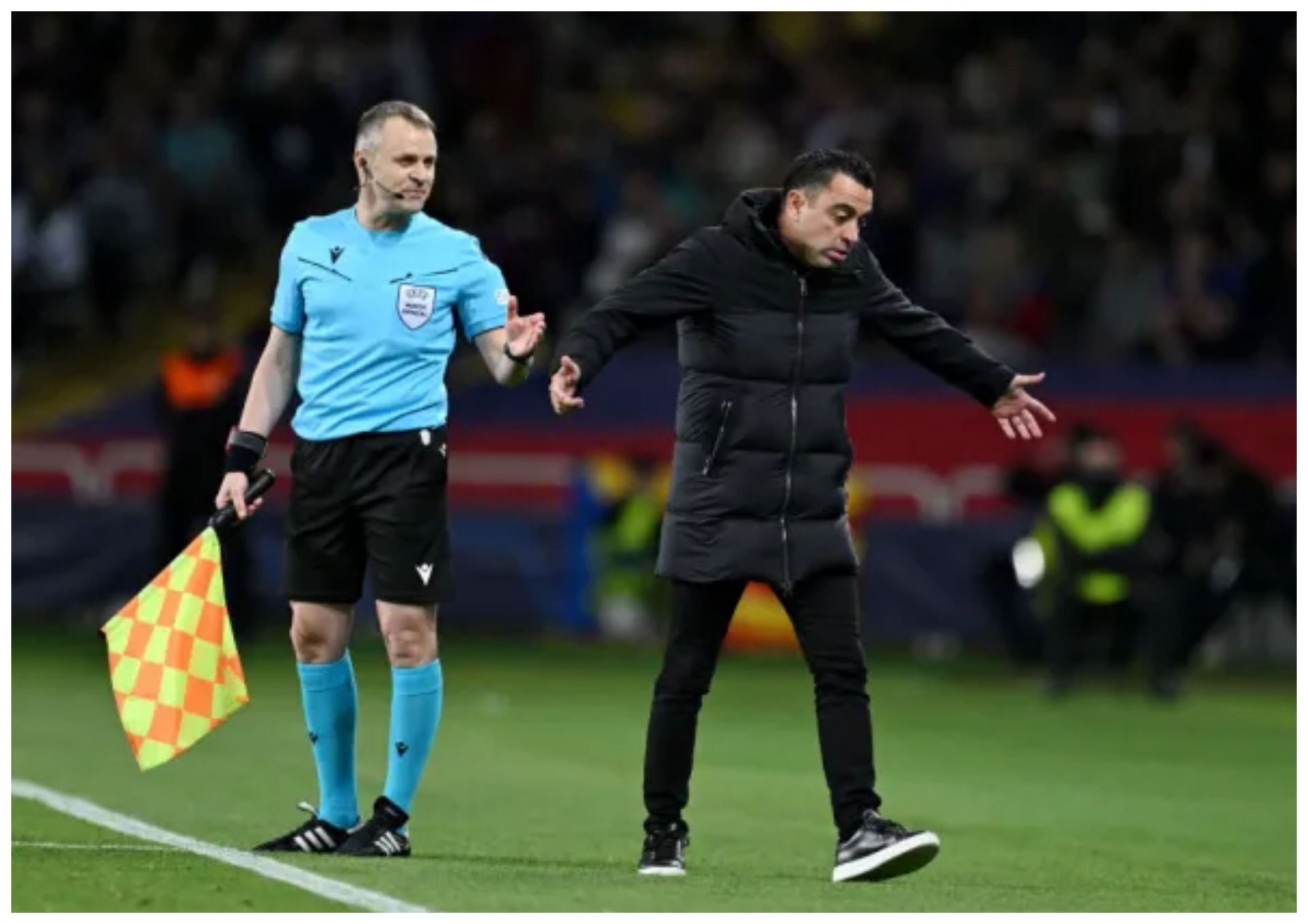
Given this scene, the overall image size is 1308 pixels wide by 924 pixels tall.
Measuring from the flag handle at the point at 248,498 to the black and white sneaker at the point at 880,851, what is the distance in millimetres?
2055

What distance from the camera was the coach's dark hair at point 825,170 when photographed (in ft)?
31.2

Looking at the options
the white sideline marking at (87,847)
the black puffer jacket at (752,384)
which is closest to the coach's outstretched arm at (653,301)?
the black puffer jacket at (752,384)

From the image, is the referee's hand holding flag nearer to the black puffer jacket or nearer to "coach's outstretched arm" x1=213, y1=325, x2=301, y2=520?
"coach's outstretched arm" x1=213, y1=325, x2=301, y2=520

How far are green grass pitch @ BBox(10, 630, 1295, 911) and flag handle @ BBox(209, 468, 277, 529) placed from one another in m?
1.01

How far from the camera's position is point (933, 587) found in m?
22.4

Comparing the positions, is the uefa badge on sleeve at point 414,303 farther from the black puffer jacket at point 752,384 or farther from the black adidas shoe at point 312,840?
the black adidas shoe at point 312,840

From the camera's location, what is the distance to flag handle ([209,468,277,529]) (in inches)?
395

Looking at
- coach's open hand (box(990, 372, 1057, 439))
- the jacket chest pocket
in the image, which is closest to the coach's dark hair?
the jacket chest pocket

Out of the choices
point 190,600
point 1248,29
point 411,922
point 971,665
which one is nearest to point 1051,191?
point 1248,29

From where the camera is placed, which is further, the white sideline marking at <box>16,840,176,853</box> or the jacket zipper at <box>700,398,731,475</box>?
the white sideline marking at <box>16,840,176,853</box>

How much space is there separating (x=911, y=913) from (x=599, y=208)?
1738 cm

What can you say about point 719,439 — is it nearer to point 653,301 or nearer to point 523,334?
point 653,301

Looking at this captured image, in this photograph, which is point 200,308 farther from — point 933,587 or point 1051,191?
point 1051,191

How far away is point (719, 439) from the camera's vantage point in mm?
9625
